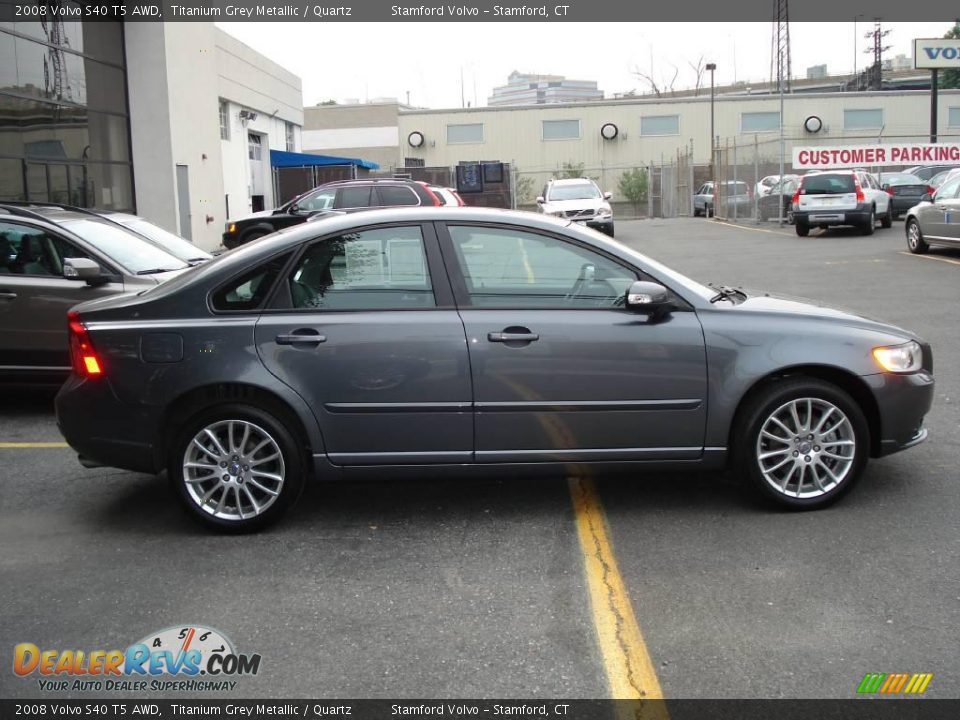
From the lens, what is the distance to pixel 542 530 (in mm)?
5023

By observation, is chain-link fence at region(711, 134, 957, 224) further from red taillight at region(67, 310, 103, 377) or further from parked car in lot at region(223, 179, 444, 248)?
red taillight at region(67, 310, 103, 377)

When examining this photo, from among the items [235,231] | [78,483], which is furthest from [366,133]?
[78,483]

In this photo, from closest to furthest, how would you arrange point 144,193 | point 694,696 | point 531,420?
1. point 694,696
2. point 531,420
3. point 144,193

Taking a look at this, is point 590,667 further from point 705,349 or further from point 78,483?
point 78,483

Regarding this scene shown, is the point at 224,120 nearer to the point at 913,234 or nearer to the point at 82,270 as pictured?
the point at 913,234

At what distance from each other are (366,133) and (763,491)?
52193 mm

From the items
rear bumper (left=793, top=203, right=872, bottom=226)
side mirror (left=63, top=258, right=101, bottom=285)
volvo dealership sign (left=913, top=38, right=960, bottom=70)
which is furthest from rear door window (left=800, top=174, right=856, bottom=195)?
side mirror (left=63, top=258, right=101, bottom=285)

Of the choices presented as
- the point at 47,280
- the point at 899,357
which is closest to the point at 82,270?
the point at 47,280

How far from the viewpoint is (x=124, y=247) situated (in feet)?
27.3

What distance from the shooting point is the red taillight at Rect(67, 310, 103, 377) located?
5066 millimetres

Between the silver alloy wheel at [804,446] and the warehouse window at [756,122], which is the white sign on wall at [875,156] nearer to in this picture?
the warehouse window at [756,122]

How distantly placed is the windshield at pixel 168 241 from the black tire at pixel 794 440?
19.3 feet

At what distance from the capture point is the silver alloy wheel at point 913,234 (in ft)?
61.1

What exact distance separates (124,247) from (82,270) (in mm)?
987
